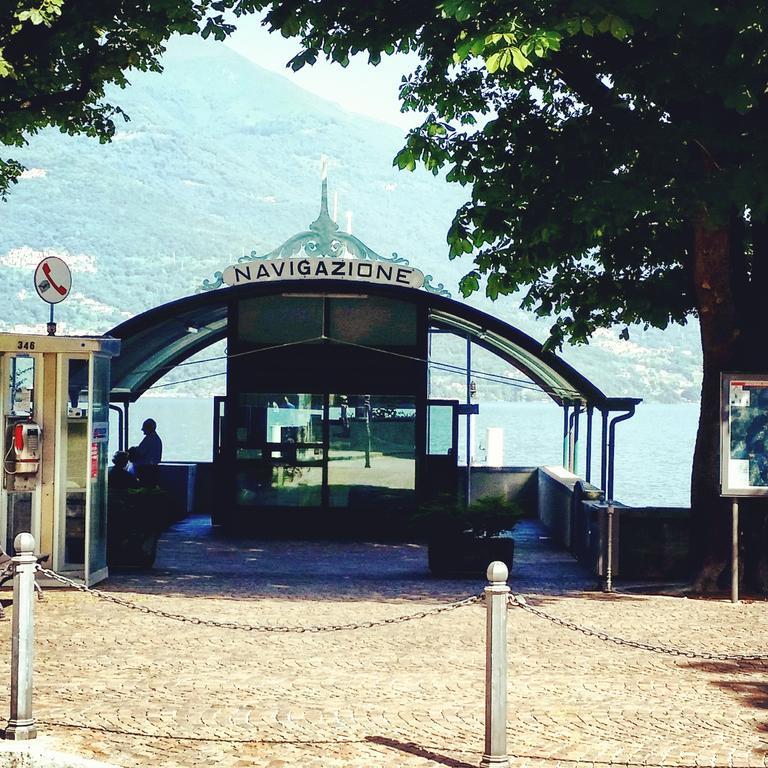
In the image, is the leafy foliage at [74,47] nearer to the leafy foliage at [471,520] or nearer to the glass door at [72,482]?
the glass door at [72,482]

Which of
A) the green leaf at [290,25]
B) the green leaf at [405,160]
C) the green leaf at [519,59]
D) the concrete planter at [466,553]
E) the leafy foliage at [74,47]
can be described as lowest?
the concrete planter at [466,553]

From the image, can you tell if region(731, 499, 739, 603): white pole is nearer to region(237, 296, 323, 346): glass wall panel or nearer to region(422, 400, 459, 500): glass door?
region(422, 400, 459, 500): glass door

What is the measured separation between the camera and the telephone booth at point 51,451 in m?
15.0

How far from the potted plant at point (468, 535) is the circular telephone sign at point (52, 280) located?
491cm

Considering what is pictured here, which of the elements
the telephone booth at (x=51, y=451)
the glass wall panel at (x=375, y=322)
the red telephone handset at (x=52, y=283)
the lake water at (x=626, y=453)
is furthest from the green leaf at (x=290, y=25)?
the lake water at (x=626, y=453)

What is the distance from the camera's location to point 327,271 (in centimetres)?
2136

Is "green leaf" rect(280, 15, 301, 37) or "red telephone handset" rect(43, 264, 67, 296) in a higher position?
"green leaf" rect(280, 15, 301, 37)

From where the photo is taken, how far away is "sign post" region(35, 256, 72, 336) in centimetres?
1524

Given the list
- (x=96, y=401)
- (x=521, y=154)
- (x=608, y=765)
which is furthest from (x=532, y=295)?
(x=608, y=765)

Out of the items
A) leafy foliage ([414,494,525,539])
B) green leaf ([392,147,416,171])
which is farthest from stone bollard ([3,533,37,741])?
leafy foliage ([414,494,525,539])

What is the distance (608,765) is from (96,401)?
9.12 meters

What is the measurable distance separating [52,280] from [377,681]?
23.4 ft

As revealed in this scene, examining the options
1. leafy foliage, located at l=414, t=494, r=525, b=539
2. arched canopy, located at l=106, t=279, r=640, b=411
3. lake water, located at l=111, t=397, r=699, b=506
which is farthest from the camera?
lake water, located at l=111, t=397, r=699, b=506

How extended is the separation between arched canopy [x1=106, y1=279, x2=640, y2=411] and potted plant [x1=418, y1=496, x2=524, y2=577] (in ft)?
13.7
